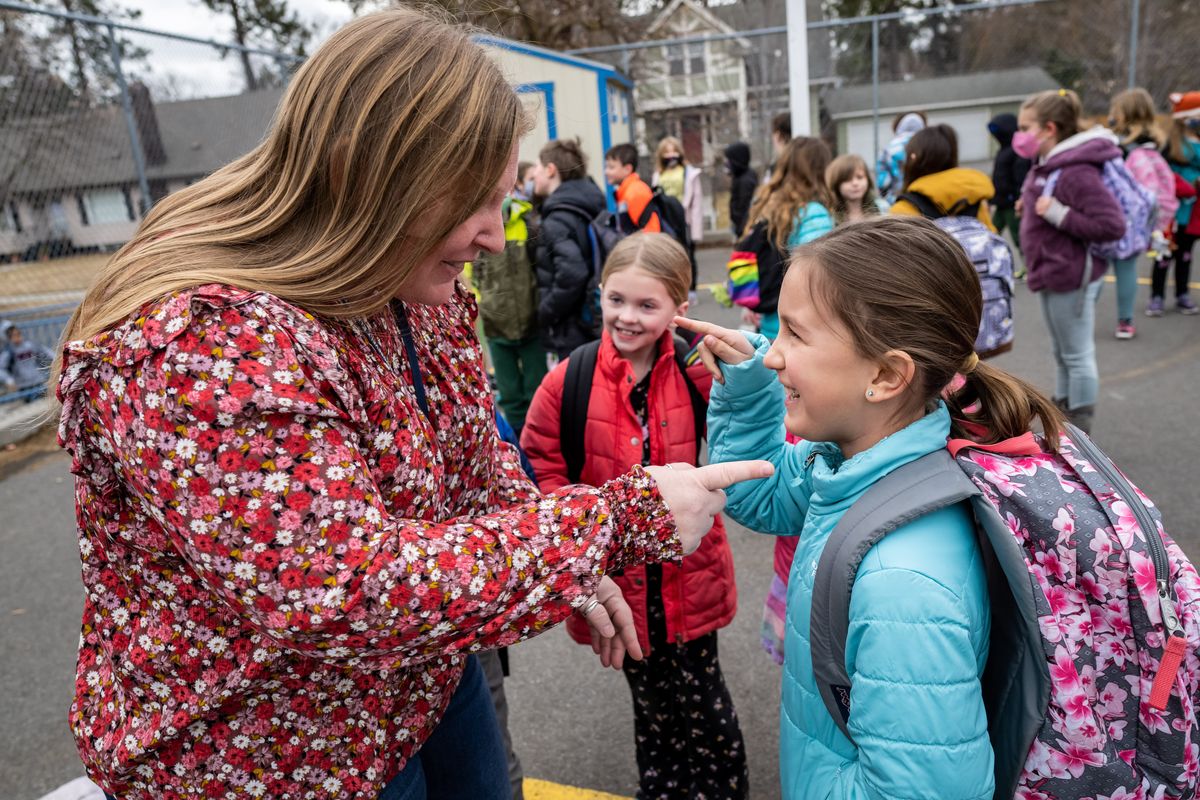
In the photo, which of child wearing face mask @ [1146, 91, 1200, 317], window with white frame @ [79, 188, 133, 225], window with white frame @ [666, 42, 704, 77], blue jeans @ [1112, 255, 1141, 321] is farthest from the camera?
window with white frame @ [666, 42, 704, 77]

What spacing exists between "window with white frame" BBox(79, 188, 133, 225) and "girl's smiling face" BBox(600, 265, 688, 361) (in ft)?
17.3

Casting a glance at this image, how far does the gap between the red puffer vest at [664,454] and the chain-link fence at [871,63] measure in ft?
32.3

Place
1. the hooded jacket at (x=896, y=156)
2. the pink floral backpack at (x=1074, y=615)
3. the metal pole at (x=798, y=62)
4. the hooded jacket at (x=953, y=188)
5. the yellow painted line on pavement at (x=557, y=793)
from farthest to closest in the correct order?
the hooded jacket at (x=896, y=156) < the metal pole at (x=798, y=62) < the hooded jacket at (x=953, y=188) < the yellow painted line on pavement at (x=557, y=793) < the pink floral backpack at (x=1074, y=615)

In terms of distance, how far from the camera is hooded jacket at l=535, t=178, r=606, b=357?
16.6 feet

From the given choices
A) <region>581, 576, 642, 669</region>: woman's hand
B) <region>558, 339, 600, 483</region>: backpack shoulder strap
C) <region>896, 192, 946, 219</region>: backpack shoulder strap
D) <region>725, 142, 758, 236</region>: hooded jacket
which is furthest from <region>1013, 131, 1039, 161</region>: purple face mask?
<region>725, 142, 758, 236</region>: hooded jacket

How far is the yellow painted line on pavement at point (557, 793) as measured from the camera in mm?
2629

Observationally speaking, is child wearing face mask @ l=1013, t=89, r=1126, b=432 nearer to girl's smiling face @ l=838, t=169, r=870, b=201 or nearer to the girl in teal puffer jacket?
girl's smiling face @ l=838, t=169, r=870, b=201

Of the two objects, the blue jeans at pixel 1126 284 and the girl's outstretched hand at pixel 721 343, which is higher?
the girl's outstretched hand at pixel 721 343

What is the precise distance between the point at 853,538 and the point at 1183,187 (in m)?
7.66

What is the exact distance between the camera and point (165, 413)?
973 millimetres

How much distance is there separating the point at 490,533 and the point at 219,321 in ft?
1.41

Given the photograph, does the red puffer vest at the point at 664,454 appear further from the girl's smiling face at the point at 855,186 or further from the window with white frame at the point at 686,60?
the window with white frame at the point at 686,60

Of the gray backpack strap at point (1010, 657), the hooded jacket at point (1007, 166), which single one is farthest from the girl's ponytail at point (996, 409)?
the hooded jacket at point (1007, 166)

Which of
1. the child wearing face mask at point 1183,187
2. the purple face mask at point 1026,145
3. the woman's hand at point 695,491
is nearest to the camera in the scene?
the woman's hand at point 695,491
